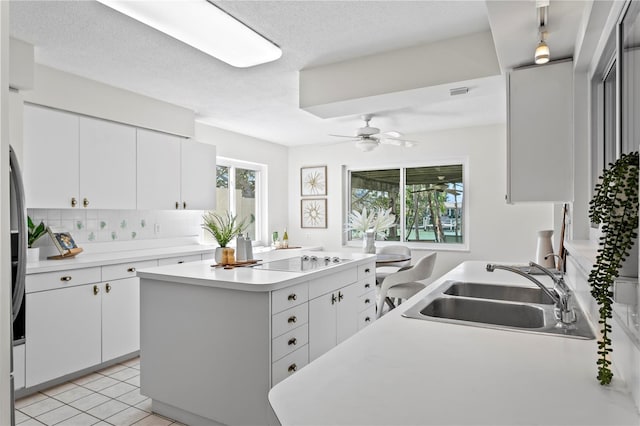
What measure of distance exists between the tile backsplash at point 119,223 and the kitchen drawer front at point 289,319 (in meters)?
2.48

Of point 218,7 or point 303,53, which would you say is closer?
point 218,7

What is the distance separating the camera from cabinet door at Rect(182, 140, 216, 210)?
14.3ft

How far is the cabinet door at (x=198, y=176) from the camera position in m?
4.35

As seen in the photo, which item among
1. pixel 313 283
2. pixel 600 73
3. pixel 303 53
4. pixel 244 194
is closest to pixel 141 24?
pixel 303 53

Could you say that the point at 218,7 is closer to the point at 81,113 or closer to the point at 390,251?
the point at 81,113

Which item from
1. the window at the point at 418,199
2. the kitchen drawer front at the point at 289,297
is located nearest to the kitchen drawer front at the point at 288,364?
the kitchen drawer front at the point at 289,297

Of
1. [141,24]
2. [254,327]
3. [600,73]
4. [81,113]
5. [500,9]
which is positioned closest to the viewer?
[500,9]

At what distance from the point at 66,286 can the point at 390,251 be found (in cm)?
359

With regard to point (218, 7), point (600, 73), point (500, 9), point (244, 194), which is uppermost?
point (218, 7)

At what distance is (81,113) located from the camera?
3395 mm

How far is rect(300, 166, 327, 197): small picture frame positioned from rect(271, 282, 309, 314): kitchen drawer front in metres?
4.06

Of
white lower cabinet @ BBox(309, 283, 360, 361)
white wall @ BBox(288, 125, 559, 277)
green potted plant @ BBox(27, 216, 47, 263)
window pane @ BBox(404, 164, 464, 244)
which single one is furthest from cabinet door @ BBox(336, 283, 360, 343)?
window pane @ BBox(404, 164, 464, 244)

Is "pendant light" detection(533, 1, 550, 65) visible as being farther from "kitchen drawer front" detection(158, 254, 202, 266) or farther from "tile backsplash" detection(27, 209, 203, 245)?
"tile backsplash" detection(27, 209, 203, 245)

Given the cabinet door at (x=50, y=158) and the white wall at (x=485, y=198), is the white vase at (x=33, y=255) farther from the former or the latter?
the white wall at (x=485, y=198)
